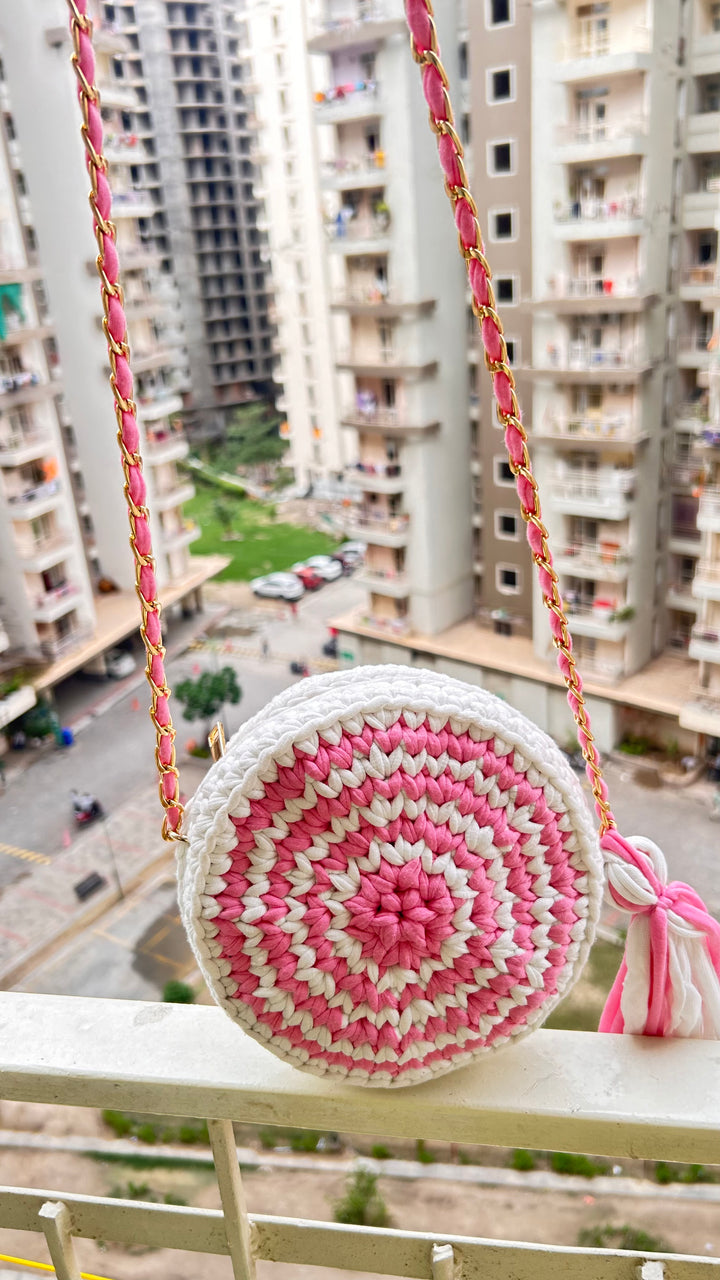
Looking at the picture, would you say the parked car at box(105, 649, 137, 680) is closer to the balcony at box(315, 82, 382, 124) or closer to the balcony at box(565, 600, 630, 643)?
the balcony at box(565, 600, 630, 643)

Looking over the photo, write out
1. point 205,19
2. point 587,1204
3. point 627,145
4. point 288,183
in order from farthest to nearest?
1. point 205,19
2. point 288,183
3. point 627,145
4. point 587,1204

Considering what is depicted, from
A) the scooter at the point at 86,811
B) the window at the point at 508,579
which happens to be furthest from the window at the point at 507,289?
the scooter at the point at 86,811

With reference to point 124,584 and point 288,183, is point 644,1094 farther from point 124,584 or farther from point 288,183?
point 288,183

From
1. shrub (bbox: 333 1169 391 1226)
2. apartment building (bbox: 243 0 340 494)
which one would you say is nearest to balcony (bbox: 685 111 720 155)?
shrub (bbox: 333 1169 391 1226)

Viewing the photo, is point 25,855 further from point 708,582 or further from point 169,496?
point 708,582

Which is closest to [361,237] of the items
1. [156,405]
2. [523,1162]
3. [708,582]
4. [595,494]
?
[595,494]

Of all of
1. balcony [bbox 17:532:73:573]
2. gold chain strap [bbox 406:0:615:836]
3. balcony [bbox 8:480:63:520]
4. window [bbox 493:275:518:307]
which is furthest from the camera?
balcony [bbox 17:532:73:573]

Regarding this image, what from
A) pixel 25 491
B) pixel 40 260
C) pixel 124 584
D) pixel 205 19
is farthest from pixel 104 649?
pixel 205 19

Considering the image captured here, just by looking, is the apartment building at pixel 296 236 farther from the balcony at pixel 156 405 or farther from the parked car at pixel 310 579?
the balcony at pixel 156 405
